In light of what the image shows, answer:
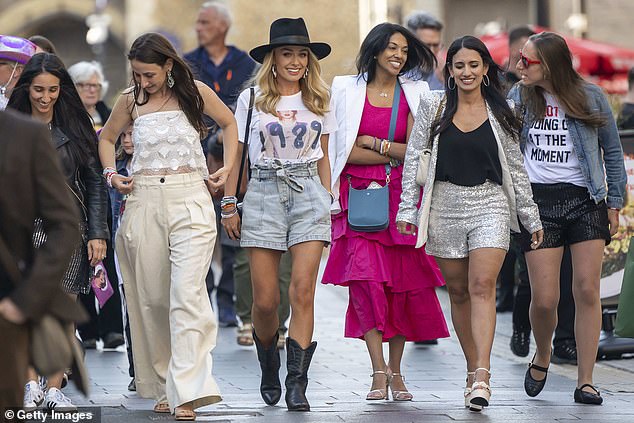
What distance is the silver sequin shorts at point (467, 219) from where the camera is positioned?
26.8ft

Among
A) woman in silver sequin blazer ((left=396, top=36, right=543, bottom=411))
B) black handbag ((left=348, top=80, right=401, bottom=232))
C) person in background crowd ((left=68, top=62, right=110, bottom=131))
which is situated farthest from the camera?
person in background crowd ((left=68, top=62, right=110, bottom=131))

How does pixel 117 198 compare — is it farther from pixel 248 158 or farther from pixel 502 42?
pixel 502 42

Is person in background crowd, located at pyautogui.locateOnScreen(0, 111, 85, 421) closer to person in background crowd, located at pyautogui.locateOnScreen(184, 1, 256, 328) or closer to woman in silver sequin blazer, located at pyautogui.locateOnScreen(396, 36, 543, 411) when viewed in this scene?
woman in silver sequin blazer, located at pyautogui.locateOnScreen(396, 36, 543, 411)

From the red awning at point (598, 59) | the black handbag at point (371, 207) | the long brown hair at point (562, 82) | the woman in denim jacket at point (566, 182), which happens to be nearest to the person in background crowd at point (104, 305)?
the black handbag at point (371, 207)

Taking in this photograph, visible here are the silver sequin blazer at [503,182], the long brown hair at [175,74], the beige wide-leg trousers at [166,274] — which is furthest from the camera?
the silver sequin blazer at [503,182]

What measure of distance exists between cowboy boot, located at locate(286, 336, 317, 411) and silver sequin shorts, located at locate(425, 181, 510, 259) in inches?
35.9

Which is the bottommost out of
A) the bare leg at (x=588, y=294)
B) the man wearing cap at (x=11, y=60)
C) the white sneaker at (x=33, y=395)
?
the white sneaker at (x=33, y=395)

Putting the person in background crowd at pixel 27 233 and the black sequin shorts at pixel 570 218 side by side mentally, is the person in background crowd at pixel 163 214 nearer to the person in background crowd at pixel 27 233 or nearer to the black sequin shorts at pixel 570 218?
the black sequin shorts at pixel 570 218

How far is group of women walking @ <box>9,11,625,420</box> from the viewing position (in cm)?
796

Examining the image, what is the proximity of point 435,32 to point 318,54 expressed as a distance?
14.6 feet

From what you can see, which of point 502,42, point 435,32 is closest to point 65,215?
point 435,32

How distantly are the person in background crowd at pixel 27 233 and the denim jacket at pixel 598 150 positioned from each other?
4.33 m

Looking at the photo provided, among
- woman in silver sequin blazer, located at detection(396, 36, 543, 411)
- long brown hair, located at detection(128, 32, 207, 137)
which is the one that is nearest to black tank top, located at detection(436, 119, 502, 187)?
woman in silver sequin blazer, located at detection(396, 36, 543, 411)

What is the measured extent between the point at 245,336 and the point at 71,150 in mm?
3869
